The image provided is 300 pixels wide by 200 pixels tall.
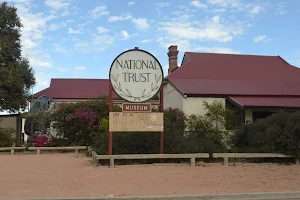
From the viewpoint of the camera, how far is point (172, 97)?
87.2ft

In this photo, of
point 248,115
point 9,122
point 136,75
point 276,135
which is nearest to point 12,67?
point 9,122

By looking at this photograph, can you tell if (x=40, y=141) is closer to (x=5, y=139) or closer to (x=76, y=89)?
(x=5, y=139)

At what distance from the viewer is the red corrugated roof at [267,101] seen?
2255cm

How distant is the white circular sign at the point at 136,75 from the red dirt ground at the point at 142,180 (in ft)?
10.2

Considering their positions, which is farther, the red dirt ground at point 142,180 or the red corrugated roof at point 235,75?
the red corrugated roof at point 235,75

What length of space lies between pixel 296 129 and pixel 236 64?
1474 centimetres

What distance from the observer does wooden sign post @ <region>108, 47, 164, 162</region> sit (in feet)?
50.1

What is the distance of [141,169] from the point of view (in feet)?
44.2

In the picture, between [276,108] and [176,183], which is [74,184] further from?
[276,108]

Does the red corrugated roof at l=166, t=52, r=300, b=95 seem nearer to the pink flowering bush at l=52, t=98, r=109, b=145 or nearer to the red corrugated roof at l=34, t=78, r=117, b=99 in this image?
the pink flowering bush at l=52, t=98, r=109, b=145

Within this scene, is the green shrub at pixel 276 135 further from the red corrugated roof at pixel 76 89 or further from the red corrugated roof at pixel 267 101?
the red corrugated roof at pixel 76 89

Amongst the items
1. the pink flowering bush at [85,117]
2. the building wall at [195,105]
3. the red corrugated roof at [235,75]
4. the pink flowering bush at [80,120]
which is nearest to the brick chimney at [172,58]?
the red corrugated roof at [235,75]

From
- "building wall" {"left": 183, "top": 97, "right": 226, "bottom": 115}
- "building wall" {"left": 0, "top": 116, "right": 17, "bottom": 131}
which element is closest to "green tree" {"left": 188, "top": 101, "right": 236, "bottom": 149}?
"building wall" {"left": 183, "top": 97, "right": 226, "bottom": 115}

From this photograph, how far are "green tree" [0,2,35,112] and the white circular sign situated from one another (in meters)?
16.9
